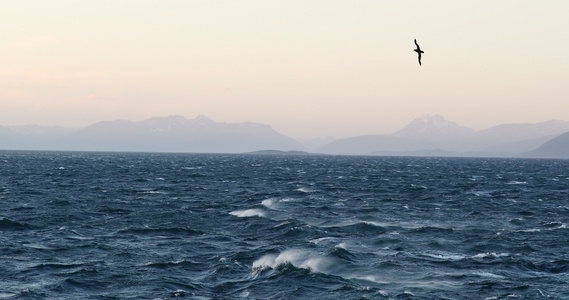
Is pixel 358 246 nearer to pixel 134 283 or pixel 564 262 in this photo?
pixel 564 262

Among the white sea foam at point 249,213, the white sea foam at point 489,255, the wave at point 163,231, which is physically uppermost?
the white sea foam at point 249,213

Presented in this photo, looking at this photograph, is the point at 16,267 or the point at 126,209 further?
the point at 126,209

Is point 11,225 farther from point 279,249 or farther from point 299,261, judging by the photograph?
point 299,261

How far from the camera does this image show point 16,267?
2688cm

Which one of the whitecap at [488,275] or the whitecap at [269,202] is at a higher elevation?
the whitecap at [269,202]

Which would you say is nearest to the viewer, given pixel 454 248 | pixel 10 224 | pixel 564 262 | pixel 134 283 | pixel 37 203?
pixel 134 283

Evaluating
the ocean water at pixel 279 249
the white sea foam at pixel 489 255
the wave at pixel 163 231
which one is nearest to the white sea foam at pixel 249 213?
the ocean water at pixel 279 249

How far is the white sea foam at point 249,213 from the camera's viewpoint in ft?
152

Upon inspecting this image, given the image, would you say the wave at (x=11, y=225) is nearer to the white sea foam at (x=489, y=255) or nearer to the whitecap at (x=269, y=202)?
the whitecap at (x=269, y=202)

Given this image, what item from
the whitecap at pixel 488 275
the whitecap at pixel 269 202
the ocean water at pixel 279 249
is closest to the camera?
the ocean water at pixel 279 249

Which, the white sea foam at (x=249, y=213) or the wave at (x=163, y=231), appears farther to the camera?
the white sea foam at (x=249, y=213)

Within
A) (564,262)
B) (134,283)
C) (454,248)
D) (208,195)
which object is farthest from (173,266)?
(208,195)

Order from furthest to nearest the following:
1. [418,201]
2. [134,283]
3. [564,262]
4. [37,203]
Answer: [418,201] < [37,203] < [564,262] < [134,283]

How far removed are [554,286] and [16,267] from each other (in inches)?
880
